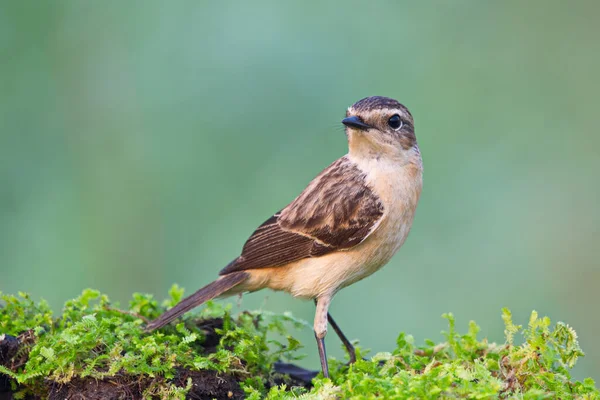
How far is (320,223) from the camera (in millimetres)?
5969

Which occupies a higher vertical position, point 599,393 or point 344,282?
point 344,282

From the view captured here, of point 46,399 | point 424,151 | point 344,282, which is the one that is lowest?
point 46,399

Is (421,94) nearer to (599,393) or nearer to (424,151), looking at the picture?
(424,151)

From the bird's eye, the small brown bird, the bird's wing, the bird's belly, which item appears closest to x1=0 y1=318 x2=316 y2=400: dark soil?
the small brown bird

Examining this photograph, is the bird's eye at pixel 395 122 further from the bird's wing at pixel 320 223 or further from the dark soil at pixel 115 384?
the dark soil at pixel 115 384

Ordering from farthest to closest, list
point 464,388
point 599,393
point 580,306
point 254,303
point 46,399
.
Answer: point 254,303, point 580,306, point 46,399, point 599,393, point 464,388

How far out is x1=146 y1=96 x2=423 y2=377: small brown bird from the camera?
19.0 feet

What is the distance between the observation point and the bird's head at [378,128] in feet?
19.5

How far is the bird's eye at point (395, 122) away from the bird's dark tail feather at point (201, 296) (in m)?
1.86

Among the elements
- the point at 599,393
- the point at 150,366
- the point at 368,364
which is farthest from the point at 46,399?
the point at 599,393

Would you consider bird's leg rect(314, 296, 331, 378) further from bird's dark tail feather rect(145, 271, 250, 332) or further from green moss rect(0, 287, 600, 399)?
bird's dark tail feather rect(145, 271, 250, 332)

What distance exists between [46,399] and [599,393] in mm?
3783

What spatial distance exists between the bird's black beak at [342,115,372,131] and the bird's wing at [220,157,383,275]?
0.44 metres

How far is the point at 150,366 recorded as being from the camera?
15.4ft
